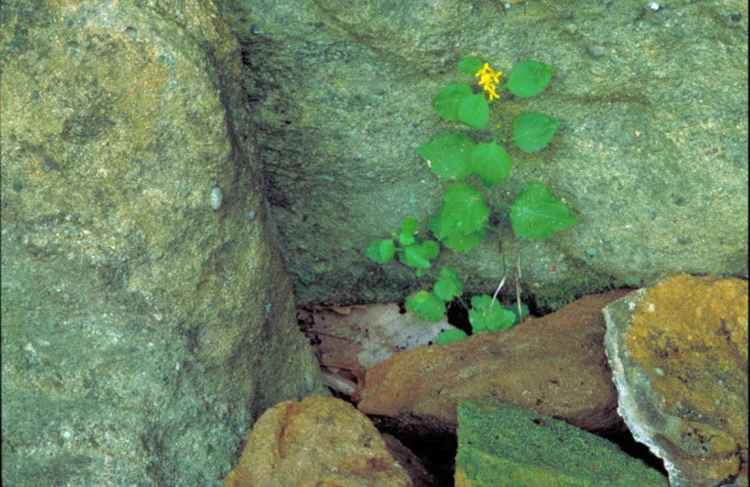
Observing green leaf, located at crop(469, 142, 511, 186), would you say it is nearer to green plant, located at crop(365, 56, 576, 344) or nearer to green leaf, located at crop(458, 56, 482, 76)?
green plant, located at crop(365, 56, 576, 344)

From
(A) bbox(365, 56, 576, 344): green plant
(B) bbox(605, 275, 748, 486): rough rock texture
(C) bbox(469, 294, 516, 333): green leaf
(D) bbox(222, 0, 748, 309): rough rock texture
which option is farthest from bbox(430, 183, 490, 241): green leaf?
(B) bbox(605, 275, 748, 486): rough rock texture

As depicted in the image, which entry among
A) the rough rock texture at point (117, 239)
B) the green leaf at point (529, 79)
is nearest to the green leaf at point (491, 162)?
the green leaf at point (529, 79)

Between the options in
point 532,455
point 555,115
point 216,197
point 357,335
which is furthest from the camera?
point 357,335

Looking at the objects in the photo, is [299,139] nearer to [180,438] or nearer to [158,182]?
[158,182]

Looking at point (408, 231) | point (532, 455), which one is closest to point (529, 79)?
point (408, 231)

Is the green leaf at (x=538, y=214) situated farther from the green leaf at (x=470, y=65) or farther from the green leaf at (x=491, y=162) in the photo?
the green leaf at (x=470, y=65)

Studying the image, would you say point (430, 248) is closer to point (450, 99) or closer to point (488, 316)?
point (488, 316)

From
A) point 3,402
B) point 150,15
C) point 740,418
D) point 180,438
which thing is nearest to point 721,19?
point 740,418
